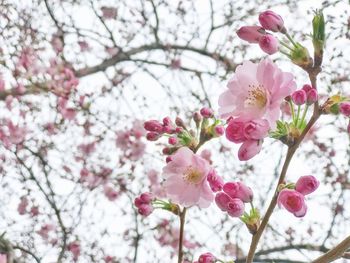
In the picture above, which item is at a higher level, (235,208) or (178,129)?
(178,129)

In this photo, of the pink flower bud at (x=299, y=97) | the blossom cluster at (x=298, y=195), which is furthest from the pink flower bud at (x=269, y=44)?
the blossom cluster at (x=298, y=195)

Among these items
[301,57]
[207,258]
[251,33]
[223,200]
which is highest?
[251,33]

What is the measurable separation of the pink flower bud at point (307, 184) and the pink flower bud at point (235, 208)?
6.5 inches

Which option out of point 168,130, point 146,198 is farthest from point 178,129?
point 146,198

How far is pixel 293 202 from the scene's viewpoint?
1.36m

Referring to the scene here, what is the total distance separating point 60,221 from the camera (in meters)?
4.91

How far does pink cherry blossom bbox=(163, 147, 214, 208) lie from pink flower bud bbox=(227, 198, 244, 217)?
0.37m

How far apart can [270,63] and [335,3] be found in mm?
3552

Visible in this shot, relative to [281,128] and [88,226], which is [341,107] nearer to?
[281,128]

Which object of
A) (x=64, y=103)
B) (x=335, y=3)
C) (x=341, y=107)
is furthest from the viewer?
(x=64, y=103)

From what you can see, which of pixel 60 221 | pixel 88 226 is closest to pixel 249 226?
pixel 60 221

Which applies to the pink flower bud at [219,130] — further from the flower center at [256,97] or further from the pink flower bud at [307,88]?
the pink flower bud at [307,88]

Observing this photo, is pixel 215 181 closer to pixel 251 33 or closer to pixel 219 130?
pixel 219 130

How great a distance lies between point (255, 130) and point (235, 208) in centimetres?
23
